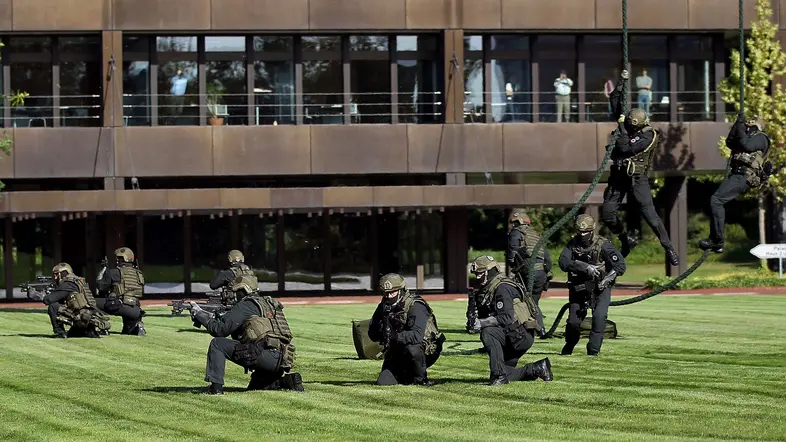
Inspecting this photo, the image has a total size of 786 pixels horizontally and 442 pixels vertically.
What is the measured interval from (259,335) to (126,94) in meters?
31.7

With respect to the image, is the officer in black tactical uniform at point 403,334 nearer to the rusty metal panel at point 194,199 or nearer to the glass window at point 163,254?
the rusty metal panel at point 194,199

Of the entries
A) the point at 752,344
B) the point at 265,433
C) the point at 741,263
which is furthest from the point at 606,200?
the point at 741,263

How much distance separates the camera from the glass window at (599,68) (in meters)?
49.9

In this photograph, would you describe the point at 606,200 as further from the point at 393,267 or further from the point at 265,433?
the point at 393,267

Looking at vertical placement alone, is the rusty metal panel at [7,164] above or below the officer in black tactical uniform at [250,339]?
above

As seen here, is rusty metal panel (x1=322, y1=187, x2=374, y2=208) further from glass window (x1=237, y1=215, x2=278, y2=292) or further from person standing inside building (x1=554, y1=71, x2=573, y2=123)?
person standing inside building (x1=554, y1=71, x2=573, y2=123)

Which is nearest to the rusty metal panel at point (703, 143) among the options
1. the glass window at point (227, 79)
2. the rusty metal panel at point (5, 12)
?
the glass window at point (227, 79)

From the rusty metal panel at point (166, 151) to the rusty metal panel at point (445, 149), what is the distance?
21.5 feet

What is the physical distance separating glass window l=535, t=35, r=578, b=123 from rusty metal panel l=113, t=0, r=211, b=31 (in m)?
11.2

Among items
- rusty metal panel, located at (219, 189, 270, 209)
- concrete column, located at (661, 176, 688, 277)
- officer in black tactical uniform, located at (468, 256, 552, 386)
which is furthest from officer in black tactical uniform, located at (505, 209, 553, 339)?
concrete column, located at (661, 176, 688, 277)

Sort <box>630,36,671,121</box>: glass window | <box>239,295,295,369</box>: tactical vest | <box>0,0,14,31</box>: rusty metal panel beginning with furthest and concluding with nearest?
<box>630,36,671,121</box>: glass window < <box>0,0,14,31</box>: rusty metal panel < <box>239,295,295,369</box>: tactical vest

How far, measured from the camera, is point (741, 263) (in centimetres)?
7019

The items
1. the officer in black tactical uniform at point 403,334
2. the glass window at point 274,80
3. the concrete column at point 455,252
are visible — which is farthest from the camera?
the concrete column at point 455,252

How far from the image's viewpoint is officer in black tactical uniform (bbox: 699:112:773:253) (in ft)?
81.8
